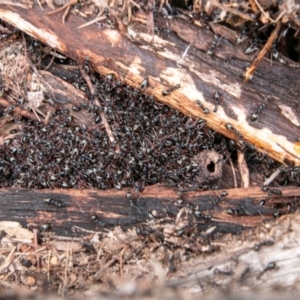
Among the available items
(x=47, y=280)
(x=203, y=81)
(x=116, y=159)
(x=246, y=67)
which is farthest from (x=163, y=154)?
(x=47, y=280)

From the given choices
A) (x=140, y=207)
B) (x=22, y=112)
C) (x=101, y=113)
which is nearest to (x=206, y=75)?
(x=101, y=113)

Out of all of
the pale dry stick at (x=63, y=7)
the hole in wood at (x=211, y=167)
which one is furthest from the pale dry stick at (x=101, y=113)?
the hole in wood at (x=211, y=167)

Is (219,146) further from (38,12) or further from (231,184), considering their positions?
(38,12)

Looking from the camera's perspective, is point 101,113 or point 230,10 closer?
point 230,10

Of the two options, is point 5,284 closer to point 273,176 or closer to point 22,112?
point 22,112

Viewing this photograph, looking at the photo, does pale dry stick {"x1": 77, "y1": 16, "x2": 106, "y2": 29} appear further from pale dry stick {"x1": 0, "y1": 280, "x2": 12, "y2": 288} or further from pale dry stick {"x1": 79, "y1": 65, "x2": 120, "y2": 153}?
pale dry stick {"x1": 0, "y1": 280, "x2": 12, "y2": 288}
